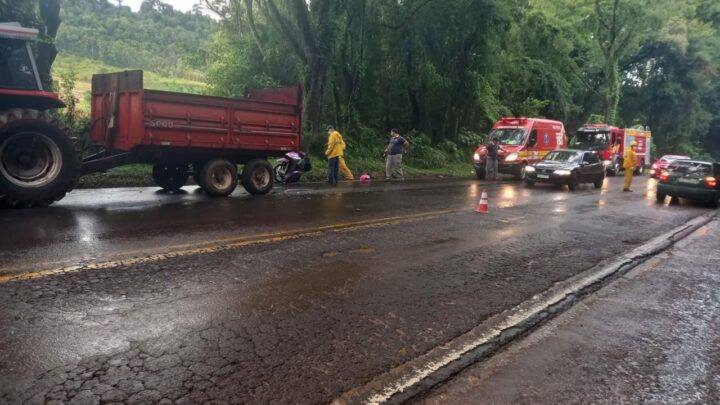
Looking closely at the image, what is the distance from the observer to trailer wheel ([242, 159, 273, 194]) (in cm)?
1248

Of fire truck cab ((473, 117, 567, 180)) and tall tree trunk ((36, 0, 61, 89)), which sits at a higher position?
tall tree trunk ((36, 0, 61, 89))

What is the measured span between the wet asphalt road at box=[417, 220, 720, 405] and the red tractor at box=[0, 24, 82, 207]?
27.3 feet

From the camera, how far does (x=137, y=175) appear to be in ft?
46.1

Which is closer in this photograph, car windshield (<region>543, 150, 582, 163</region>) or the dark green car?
the dark green car

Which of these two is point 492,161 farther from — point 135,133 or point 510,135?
point 135,133

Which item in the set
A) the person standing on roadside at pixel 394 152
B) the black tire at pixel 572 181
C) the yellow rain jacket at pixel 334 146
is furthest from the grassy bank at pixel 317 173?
the black tire at pixel 572 181

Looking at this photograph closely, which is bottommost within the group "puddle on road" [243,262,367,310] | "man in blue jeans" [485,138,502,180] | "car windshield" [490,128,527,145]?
"puddle on road" [243,262,367,310]

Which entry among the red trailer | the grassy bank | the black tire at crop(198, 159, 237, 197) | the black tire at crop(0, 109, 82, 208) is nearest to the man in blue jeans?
the grassy bank

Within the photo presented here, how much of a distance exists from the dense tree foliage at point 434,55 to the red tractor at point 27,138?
451 inches

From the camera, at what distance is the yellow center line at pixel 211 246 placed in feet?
16.9

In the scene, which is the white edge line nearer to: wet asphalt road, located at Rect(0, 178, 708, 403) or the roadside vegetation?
wet asphalt road, located at Rect(0, 178, 708, 403)

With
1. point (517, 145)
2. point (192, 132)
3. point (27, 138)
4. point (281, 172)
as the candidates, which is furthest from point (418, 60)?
point (27, 138)

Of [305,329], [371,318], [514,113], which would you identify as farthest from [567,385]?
[514,113]

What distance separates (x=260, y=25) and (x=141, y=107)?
13.9 meters
